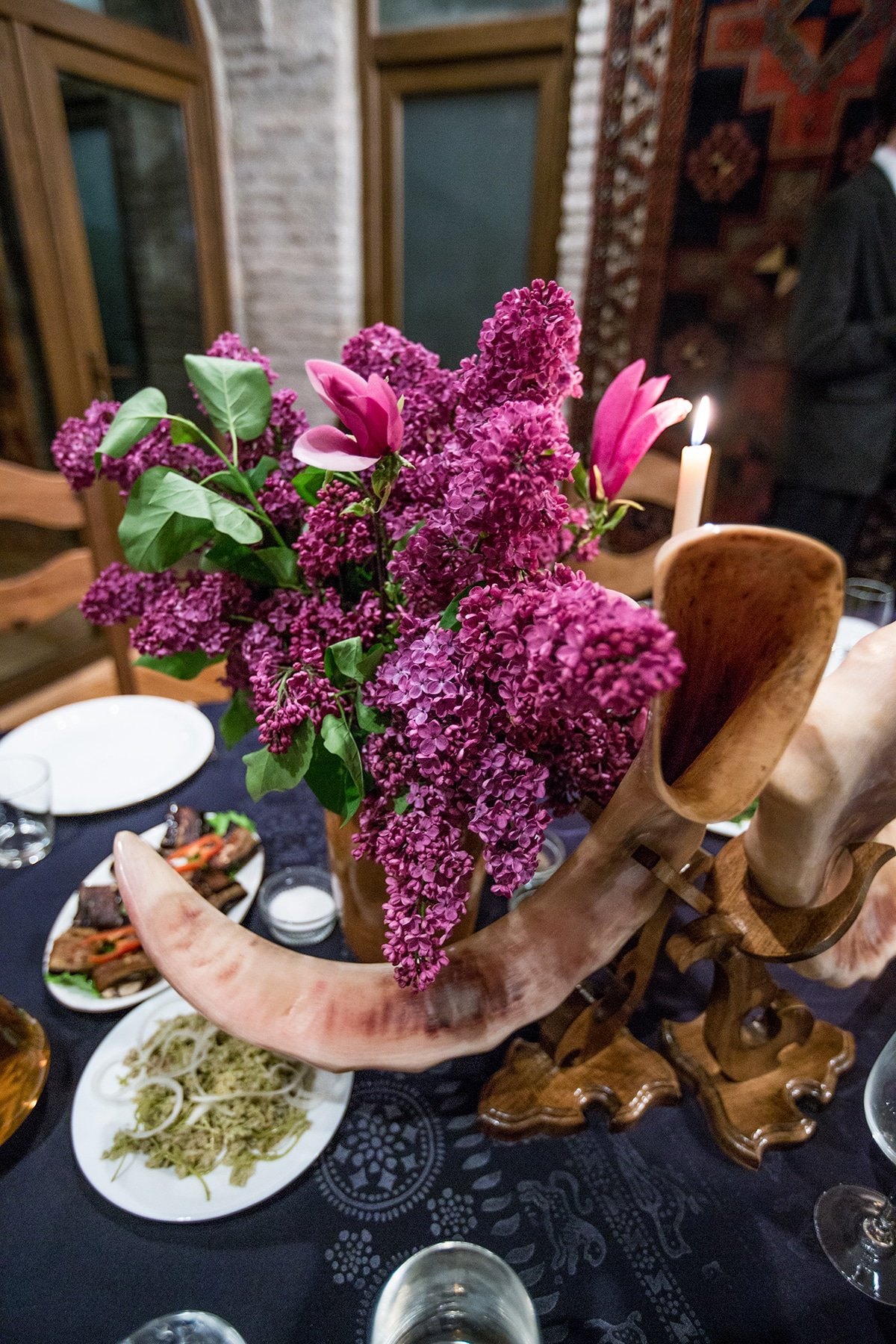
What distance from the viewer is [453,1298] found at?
1.43 feet

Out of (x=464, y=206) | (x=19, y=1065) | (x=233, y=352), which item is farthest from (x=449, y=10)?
(x=19, y=1065)

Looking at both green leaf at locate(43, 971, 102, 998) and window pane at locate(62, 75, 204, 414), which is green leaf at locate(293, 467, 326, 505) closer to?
green leaf at locate(43, 971, 102, 998)

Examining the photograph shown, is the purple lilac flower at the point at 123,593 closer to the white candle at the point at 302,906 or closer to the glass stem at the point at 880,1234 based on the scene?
the white candle at the point at 302,906

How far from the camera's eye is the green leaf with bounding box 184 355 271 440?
51cm

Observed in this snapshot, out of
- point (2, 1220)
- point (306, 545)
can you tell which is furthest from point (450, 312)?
point (2, 1220)

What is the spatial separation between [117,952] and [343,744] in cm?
39

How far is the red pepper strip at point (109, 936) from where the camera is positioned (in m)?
0.68

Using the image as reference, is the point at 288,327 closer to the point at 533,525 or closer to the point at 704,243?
the point at 704,243

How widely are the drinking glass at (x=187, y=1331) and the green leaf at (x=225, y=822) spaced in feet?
1.43

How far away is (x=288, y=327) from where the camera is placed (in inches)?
115

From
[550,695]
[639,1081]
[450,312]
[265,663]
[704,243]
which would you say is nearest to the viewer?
[550,695]

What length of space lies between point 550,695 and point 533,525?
0.11 meters

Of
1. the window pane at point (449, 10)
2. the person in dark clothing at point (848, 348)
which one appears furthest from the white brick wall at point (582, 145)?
the person in dark clothing at point (848, 348)

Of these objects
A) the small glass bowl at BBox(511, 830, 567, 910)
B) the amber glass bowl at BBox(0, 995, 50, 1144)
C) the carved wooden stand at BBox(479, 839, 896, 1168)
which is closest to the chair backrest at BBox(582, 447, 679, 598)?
the small glass bowl at BBox(511, 830, 567, 910)
